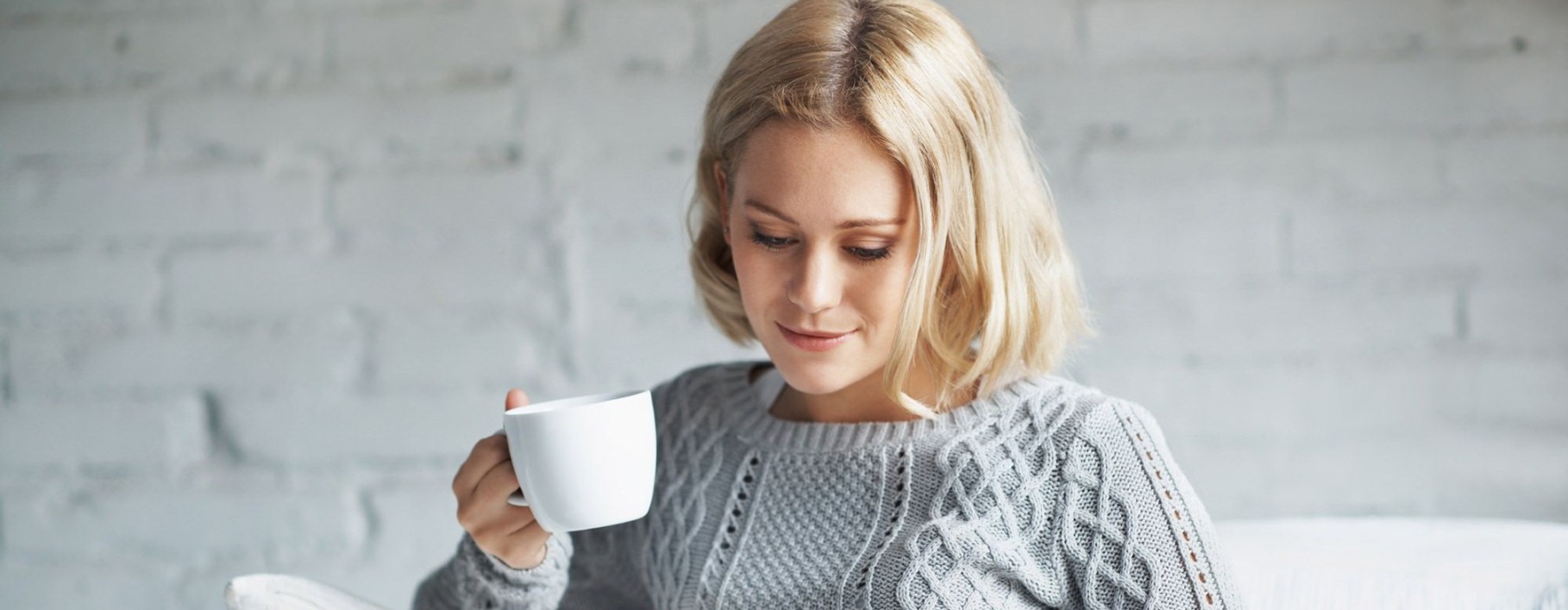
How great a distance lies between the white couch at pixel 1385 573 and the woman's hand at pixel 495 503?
0.37ft

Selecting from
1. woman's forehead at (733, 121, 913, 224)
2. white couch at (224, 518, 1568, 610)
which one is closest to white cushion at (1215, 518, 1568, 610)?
white couch at (224, 518, 1568, 610)

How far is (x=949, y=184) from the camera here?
0.80m

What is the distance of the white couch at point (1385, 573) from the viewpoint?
80 cm

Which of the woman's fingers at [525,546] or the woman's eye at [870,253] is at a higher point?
the woman's eye at [870,253]

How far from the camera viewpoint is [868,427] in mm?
905

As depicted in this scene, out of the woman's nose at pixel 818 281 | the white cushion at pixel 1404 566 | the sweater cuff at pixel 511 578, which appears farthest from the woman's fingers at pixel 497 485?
the white cushion at pixel 1404 566

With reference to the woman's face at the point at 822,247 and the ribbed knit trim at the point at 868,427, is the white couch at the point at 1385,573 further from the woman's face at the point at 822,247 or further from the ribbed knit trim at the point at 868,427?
the woman's face at the point at 822,247

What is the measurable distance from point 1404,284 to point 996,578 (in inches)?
26.7

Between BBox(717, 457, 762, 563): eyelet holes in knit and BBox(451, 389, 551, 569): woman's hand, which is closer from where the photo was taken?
BBox(451, 389, 551, 569): woman's hand

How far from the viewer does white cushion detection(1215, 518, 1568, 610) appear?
797 mm

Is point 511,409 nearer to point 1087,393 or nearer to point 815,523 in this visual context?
point 815,523

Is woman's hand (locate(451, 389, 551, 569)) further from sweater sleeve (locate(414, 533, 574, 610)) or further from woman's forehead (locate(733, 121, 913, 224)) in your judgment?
woman's forehead (locate(733, 121, 913, 224))

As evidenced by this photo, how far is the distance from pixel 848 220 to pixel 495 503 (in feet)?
1.00

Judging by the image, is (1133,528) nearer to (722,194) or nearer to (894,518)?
(894,518)
